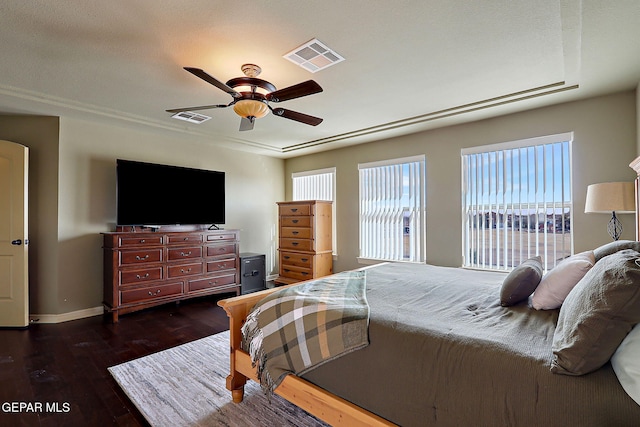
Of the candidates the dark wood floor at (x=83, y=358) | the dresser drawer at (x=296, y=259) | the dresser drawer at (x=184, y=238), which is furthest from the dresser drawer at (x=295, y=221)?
the dark wood floor at (x=83, y=358)

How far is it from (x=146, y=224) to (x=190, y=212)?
0.64 meters

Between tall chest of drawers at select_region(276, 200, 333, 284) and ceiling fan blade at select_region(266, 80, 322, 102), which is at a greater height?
ceiling fan blade at select_region(266, 80, 322, 102)

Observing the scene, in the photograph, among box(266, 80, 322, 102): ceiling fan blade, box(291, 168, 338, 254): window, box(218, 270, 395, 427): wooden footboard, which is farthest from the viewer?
box(291, 168, 338, 254): window

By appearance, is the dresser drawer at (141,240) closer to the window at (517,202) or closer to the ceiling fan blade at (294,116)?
the ceiling fan blade at (294,116)

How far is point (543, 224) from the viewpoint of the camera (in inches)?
135

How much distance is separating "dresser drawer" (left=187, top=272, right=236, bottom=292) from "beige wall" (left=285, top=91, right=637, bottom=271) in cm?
183

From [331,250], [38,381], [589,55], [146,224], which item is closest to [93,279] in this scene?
[146,224]

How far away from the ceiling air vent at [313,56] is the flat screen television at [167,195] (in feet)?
9.08

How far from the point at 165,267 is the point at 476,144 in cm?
441

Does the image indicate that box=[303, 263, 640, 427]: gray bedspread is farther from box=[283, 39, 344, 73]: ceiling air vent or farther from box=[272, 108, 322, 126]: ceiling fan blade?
box=[283, 39, 344, 73]: ceiling air vent

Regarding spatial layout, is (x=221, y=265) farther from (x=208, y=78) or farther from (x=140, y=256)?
(x=208, y=78)

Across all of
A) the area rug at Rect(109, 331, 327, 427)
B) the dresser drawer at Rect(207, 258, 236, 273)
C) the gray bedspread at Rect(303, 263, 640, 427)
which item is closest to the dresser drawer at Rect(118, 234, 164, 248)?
the dresser drawer at Rect(207, 258, 236, 273)

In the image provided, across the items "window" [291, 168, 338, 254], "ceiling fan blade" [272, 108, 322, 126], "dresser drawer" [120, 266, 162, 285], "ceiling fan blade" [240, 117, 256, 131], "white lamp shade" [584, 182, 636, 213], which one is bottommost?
"dresser drawer" [120, 266, 162, 285]

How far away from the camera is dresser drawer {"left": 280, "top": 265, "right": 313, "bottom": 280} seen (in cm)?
506
